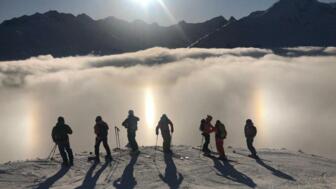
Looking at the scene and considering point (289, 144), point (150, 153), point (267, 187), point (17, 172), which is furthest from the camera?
point (289, 144)

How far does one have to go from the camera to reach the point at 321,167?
30.5 meters

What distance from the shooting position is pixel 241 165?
A: 95.9 ft

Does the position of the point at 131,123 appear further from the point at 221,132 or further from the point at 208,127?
the point at 221,132

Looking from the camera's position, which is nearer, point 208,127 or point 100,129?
point 100,129

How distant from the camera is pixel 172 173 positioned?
26.5m

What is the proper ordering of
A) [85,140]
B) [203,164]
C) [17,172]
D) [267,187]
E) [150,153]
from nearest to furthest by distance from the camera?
1. [267,187]
2. [17,172]
3. [203,164]
4. [150,153]
5. [85,140]

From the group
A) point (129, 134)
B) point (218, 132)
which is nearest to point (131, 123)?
point (129, 134)

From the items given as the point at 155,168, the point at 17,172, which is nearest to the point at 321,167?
the point at 155,168

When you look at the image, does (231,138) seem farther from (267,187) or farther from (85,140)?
(267,187)

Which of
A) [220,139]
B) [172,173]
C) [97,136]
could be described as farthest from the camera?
[220,139]

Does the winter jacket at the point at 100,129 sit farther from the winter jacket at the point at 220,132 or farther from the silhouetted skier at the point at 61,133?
the winter jacket at the point at 220,132

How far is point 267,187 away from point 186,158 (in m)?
7.02

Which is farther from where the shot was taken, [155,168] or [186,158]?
[186,158]

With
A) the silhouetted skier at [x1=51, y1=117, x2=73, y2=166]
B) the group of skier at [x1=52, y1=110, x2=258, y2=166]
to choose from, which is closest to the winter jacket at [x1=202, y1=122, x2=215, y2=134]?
the group of skier at [x1=52, y1=110, x2=258, y2=166]
